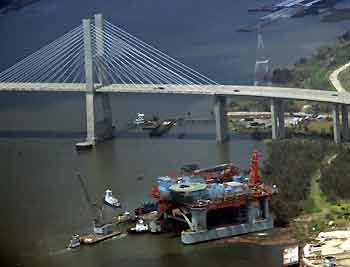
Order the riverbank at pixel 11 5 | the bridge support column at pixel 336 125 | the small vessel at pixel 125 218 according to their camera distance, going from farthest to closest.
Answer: the riverbank at pixel 11 5 < the bridge support column at pixel 336 125 < the small vessel at pixel 125 218

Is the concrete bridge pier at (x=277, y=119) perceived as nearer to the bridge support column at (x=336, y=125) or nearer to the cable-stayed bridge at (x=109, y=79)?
the cable-stayed bridge at (x=109, y=79)

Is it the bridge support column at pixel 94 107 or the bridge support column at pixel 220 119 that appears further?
the bridge support column at pixel 94 107

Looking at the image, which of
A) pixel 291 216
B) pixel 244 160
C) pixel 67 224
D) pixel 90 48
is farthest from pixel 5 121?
pixel 291 216

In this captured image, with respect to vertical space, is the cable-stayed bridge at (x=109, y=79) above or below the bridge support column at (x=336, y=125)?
above

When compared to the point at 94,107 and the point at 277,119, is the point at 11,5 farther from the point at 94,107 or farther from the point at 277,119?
the point at 277,119

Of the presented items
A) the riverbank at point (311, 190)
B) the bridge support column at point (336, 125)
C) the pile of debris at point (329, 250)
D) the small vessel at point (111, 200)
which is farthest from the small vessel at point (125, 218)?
the bridge support column at point (336, 125)

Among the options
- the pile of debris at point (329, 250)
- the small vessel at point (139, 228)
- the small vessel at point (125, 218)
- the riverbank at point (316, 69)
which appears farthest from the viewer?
the riverbank at point (316, 69)

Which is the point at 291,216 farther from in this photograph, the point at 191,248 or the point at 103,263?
the point at 103,263
